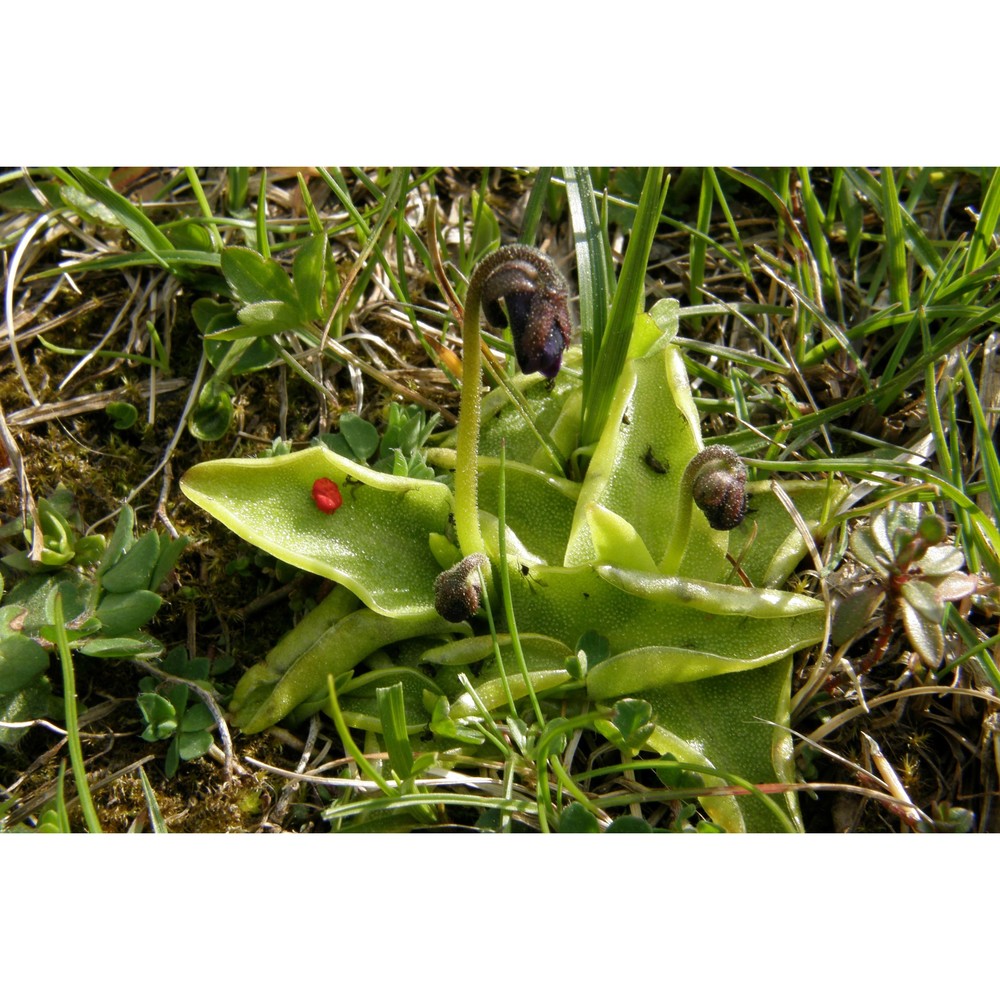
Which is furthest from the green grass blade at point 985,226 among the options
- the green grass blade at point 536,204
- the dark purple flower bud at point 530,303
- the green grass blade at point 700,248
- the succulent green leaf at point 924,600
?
the dark purple flower bud at point 530,303

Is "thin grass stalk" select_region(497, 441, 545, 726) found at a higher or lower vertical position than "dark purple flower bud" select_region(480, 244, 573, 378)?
lower

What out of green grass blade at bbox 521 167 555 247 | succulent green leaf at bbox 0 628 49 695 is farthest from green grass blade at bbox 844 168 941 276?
succulent green leaf at bbox 0 628 49 695

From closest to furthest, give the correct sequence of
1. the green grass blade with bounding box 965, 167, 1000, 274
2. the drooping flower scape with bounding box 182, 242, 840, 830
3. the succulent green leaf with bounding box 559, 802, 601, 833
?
the succulent green leaf with bounding box 559, 802, 601, 833 → the drooping flower scape with bounding box 182, 242, 840, 830 → the green grass blade with bounding box 965, 167, 1000, 274

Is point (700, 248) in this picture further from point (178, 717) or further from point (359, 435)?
point (178, 717)

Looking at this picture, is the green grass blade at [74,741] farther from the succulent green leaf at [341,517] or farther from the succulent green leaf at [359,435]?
the succulent green leaf at [359,435]

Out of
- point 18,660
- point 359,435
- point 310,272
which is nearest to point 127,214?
point 310,272

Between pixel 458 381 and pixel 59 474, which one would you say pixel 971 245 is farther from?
pixel 59 474

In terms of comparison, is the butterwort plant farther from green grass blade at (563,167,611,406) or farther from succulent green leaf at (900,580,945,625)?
succulent green leaf at (900,580,945,625)
